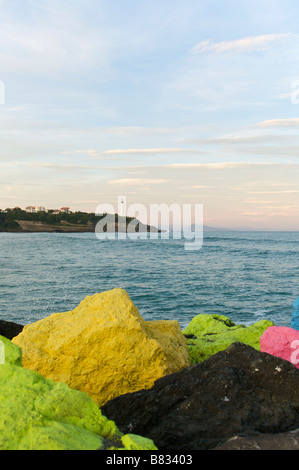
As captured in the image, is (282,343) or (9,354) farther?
(282,343)

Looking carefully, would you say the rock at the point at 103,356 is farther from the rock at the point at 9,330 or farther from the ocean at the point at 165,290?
the ocean at the point at 165,290

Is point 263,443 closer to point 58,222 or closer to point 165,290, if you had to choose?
point 165,290

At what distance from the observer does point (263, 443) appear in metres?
2.96

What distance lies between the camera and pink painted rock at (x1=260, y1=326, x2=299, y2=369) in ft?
19.7

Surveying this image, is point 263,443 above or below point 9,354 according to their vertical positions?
below

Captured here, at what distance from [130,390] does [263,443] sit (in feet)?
8.33

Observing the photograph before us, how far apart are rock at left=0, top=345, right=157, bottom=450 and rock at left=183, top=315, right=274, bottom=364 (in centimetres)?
358

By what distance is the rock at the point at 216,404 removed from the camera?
3438 mm

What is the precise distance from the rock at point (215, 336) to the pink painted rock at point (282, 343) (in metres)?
0.65

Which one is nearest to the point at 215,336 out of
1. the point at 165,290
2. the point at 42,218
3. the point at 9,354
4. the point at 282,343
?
the point at 282,343

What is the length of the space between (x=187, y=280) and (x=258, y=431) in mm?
23532

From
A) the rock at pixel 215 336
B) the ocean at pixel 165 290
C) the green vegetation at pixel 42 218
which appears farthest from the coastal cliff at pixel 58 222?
the rock at pixel 215 336
